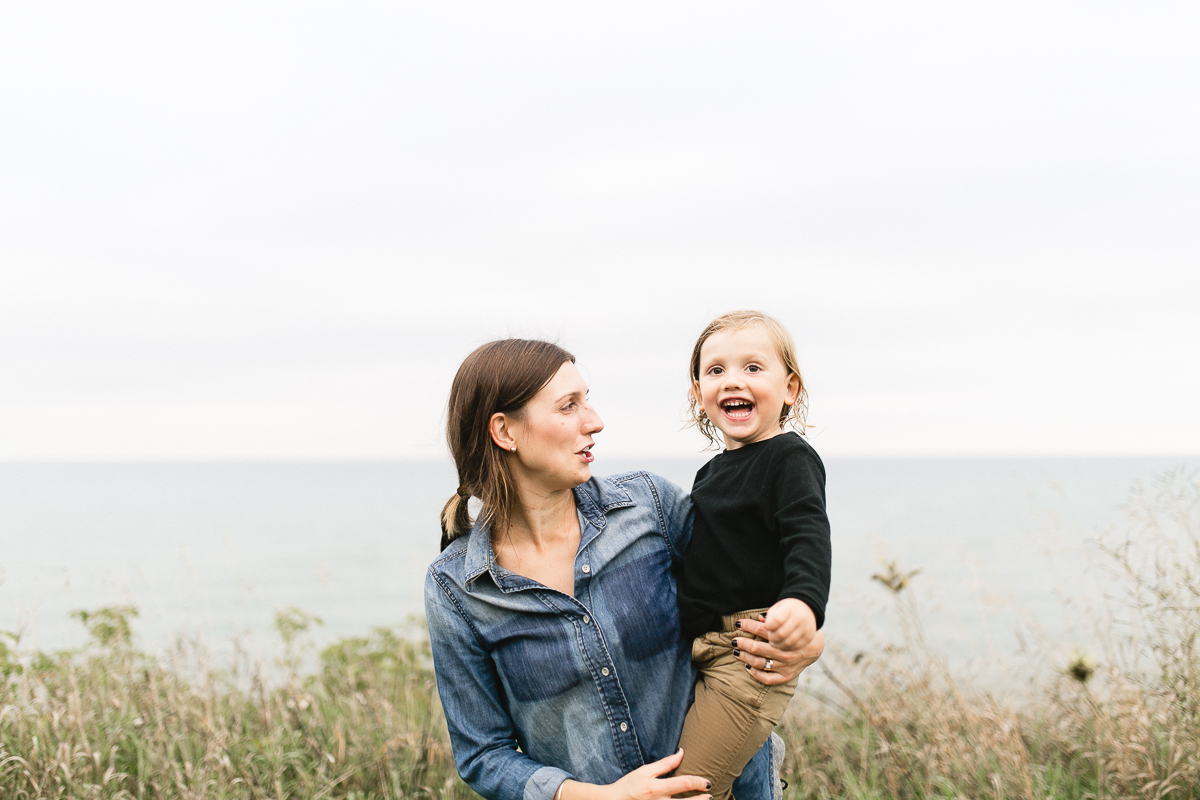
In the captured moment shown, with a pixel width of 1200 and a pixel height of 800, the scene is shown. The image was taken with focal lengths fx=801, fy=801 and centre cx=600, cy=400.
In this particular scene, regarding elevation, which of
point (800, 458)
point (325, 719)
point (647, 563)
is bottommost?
point (325, 719)

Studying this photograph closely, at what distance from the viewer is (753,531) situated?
201 cm

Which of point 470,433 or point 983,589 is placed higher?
point 470,433

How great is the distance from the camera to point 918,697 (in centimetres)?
417

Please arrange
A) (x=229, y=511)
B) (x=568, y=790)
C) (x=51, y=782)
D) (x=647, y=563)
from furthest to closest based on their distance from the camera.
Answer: (x=229, y=511), (x=51, y=782), (x=647, y=563), (x=568, y=790)

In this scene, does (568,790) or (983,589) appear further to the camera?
(983,589)

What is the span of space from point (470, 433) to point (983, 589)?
4.53m

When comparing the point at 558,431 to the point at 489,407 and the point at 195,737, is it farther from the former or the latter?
the point at 195,737

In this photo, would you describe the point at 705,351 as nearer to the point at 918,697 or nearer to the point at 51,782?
the point at 918,697

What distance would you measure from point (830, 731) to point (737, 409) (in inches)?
112

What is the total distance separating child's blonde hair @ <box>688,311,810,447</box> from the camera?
2.23 metres

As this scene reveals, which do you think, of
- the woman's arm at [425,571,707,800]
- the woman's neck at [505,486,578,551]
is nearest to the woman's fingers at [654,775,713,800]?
the woman's arm at [425,571,707,800]

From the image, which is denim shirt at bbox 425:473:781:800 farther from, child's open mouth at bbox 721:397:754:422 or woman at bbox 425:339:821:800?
child's open mouth at bbox 721:397:754:422

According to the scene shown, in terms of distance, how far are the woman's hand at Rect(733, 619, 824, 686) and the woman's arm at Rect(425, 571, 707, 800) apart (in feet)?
1.77

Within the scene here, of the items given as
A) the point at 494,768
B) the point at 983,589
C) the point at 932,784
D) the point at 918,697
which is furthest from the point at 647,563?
the point at 983,589
